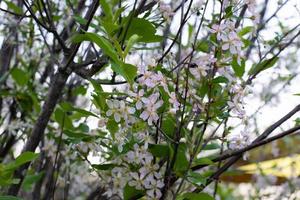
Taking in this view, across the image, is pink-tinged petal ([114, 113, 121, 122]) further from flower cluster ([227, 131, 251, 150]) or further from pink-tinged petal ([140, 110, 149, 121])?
flower cluster ([227, 131, 251, 150])

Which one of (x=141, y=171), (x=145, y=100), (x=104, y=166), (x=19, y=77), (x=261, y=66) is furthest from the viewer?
(x=19, y=77)

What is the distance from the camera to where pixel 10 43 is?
5.39 feet

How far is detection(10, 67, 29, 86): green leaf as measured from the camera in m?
1.78

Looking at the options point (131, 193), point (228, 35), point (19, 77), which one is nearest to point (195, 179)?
point (131, 193)

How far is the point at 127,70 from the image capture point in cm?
88

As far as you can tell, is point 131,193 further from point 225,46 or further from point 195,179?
point 225,46

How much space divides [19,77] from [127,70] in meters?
1.00

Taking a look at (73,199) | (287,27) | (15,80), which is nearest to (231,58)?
(287,27)

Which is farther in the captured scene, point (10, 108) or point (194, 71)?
point (10, 108)

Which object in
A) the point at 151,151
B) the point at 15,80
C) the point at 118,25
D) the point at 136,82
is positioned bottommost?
the point at 151,151

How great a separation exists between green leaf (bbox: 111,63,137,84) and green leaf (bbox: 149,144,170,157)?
16 centimetres

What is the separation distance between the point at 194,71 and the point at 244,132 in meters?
0.18

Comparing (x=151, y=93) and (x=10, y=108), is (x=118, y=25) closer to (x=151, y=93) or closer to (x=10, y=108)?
(x=151, y=93)

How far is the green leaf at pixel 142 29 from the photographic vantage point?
3.26ft
